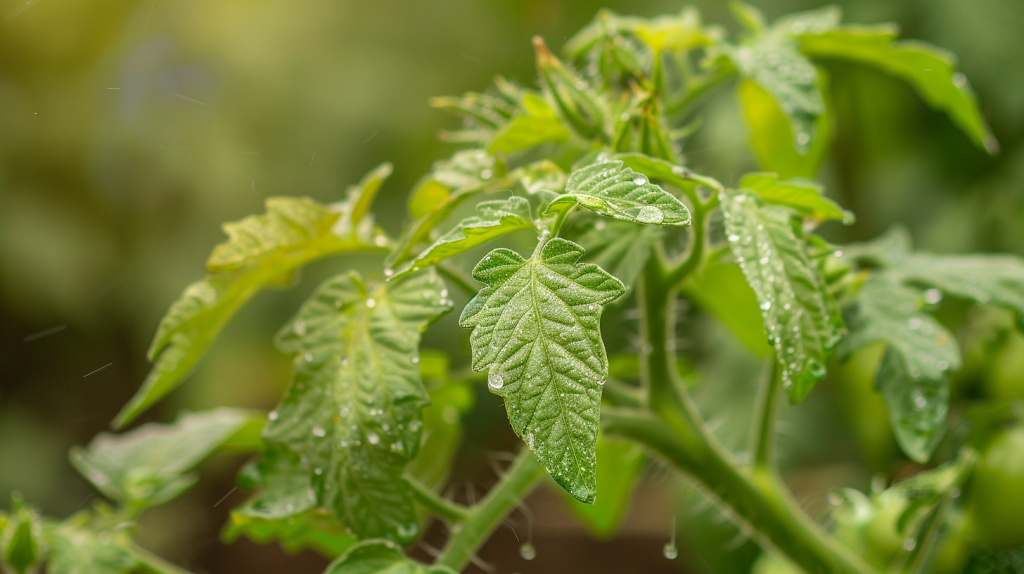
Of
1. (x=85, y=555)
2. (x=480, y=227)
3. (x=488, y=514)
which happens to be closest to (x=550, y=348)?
(x=480, y=227)

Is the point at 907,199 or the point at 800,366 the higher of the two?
the point at 800,366

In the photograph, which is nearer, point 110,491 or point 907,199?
point 110,491

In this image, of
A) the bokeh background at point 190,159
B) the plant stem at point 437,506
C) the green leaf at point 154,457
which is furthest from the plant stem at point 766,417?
the bokeh background at point 190,159

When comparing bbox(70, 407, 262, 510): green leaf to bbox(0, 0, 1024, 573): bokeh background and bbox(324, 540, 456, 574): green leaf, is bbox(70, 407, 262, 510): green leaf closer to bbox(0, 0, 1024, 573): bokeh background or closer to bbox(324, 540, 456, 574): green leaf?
bbox(324, 540, 456, 574): green leaf

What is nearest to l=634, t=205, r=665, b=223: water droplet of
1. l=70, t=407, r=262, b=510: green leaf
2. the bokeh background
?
l=70, t=407, r=262, b=510: green leaf

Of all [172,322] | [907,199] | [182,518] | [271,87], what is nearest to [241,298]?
[172,322]

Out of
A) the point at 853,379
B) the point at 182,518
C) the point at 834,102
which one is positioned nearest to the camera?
the point at 853,379

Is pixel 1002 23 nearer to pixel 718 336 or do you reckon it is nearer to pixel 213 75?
pixel 718 336
